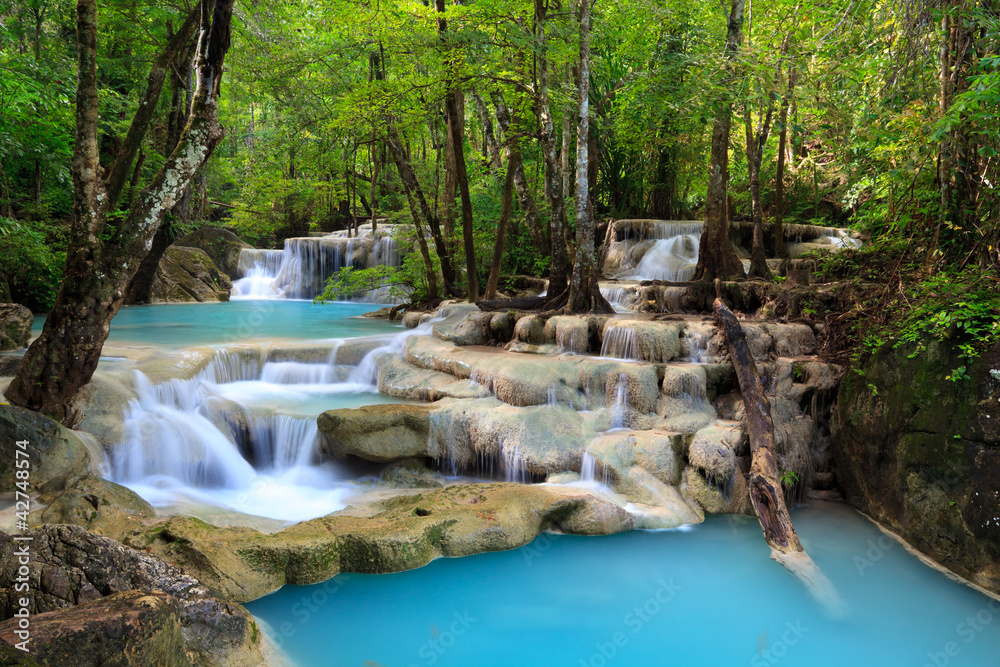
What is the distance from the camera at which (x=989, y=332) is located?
15.2 ft

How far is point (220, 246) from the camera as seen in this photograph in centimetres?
2103

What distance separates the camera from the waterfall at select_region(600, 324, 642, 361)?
7500 millimetres

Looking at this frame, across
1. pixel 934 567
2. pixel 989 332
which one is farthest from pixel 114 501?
pixel 989 332

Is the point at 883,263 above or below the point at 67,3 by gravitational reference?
below

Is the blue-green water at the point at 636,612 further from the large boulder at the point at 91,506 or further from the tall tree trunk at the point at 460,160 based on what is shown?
the tall tree trunk at the point at 460,160

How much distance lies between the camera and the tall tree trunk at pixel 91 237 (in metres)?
5.14

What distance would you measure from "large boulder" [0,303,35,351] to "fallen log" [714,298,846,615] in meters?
9.10

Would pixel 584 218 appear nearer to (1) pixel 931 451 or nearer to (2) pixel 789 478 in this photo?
(2) pixel 789 478

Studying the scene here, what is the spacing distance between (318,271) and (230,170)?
9242 mm

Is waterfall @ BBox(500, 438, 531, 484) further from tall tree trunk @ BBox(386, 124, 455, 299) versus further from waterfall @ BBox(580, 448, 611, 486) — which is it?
tall tree trunk @ BBox(386, 124, 455, 299)

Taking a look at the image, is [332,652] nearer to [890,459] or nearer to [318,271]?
[890,459]

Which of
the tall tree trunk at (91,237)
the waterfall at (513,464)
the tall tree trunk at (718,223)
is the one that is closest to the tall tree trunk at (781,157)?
the tall tree trunk at (718,223)

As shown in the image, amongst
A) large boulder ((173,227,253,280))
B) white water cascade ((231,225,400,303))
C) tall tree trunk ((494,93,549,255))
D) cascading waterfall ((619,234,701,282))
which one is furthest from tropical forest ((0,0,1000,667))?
large boulder ((173,227,253,280))

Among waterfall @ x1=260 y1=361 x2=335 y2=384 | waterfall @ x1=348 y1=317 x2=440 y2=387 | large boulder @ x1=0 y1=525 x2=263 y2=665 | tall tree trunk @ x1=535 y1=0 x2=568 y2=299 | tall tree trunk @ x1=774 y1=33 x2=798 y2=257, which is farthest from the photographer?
tall tree trunk @ x1=535 y1=0 x2=568 y2=299
